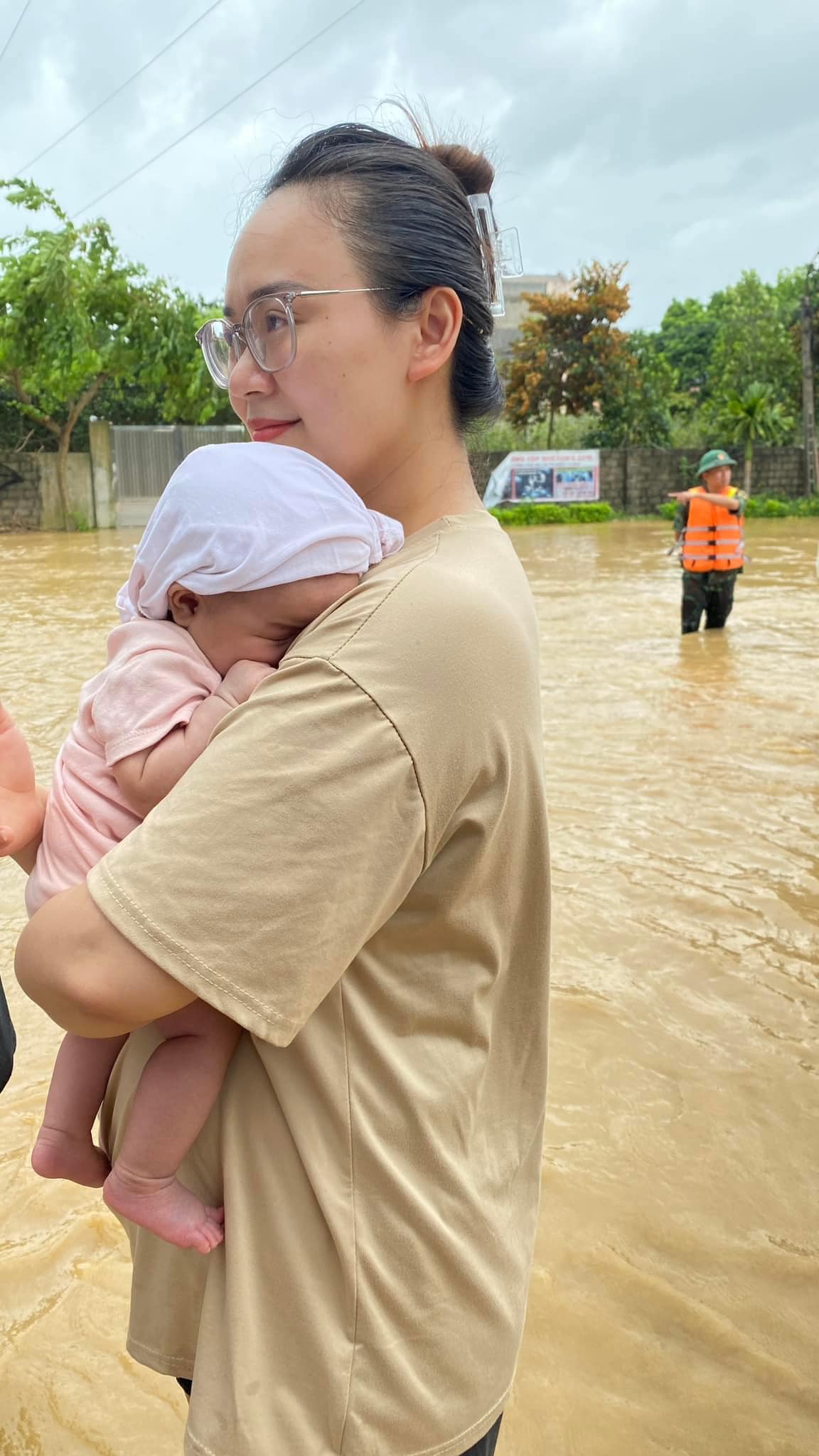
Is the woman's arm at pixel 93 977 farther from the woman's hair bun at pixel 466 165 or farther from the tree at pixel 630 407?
the tree at pixel 630 407

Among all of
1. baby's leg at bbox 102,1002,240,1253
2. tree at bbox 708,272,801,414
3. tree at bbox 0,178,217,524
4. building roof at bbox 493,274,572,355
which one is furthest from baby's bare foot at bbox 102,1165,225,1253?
building roof at bbox 493,274,572,355

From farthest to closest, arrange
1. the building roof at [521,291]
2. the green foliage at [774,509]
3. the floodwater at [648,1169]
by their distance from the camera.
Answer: the building roof at [521,291], the green foliage at [774,509], the floodwater at [648,1169]

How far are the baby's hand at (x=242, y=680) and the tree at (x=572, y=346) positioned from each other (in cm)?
3228

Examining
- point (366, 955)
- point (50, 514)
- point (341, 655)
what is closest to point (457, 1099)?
point (366, 955)

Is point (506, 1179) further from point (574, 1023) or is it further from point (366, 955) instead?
point (574, 1023)

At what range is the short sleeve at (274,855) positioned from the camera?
100 cm

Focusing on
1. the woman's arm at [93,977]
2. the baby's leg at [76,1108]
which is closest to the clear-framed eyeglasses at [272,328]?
the woman's arm at [93,977]

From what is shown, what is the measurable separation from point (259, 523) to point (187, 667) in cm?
20

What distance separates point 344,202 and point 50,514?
2744cm

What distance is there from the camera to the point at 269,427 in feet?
4.67

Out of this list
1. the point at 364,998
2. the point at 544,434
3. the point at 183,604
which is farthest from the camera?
the point at 544,434

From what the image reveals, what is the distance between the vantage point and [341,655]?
1.04 meters

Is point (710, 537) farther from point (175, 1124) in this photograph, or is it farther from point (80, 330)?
point (80, 330)

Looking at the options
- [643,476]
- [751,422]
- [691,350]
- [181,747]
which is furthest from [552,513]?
[691,350]
